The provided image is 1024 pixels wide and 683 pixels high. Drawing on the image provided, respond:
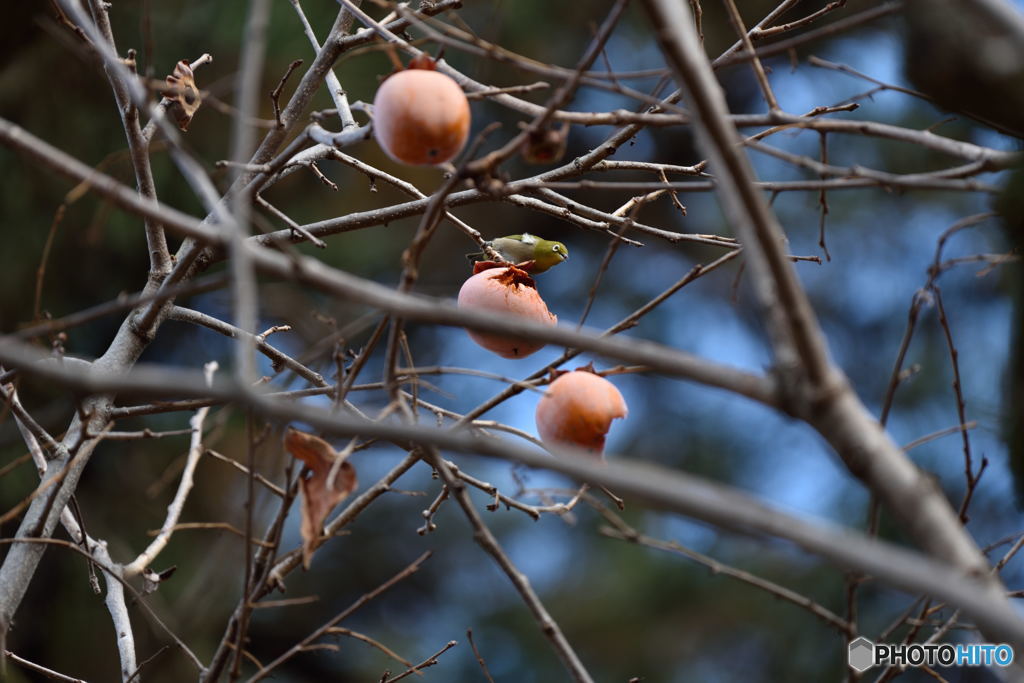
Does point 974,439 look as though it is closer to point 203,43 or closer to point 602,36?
point 602,36

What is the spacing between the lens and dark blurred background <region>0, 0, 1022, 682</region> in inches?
152

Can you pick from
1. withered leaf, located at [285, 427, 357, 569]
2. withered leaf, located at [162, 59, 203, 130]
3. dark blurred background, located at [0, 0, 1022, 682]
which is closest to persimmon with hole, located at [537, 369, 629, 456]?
withered leaf, located at [285, 427, 357, 569]

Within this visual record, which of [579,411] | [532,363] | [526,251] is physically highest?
[532,363]

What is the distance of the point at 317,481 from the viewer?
3.08 ft

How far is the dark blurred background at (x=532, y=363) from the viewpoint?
386 centimetres

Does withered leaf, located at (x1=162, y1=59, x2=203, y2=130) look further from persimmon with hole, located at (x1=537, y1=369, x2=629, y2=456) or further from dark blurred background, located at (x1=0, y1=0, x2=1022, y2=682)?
dark blurred background, located at (x1=0, y1=0, x2=1022, y2=682)

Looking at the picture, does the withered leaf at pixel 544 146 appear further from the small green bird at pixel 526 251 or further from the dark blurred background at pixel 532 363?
the dark blurred background at pixel 532 363

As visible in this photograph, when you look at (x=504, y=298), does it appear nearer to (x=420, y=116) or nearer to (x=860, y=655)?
(x=420, y=116)

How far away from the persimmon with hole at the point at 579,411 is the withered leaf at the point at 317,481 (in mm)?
225

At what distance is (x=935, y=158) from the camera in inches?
214

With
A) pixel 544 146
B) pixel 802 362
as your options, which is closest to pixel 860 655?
pixel 802 362

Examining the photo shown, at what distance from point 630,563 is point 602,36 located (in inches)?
194

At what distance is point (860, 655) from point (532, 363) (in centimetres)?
324

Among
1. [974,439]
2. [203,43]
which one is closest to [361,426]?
[974,439]
